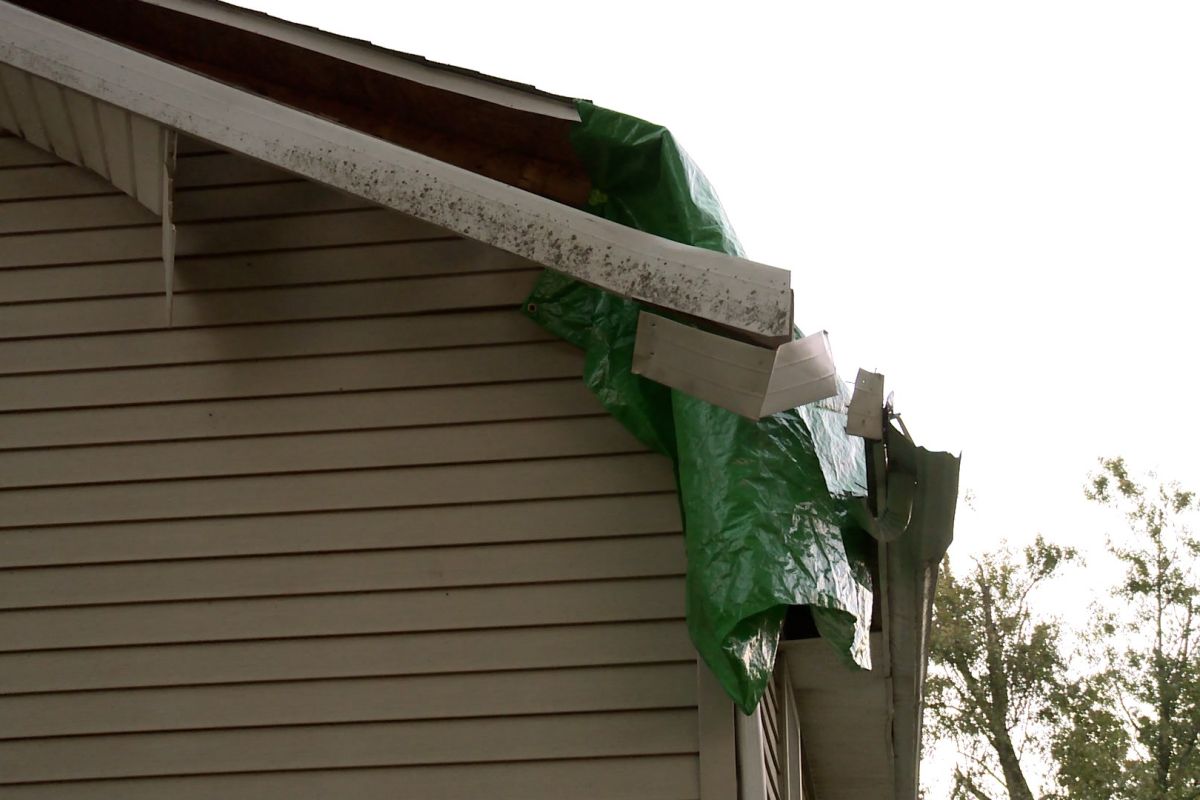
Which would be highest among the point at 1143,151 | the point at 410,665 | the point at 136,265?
the point at 1143,151

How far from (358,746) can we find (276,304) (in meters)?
1.58

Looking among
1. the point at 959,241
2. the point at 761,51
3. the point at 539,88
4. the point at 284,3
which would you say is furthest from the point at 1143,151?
the point at 539,88

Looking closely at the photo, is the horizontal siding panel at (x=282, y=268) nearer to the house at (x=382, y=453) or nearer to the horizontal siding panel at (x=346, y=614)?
the house at (x=382, y=453)

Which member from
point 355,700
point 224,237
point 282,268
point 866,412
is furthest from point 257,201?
point 866,412

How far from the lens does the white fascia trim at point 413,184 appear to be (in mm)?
3014

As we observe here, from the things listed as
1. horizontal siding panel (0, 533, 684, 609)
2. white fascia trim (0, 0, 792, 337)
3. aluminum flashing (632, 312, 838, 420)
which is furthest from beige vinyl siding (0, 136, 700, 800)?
white fascia trim (0, 0, 792, 337)

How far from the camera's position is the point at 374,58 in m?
3.95

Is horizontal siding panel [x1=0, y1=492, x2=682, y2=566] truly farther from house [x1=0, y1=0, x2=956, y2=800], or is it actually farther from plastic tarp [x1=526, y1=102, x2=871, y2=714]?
plastic tarp [x1=526, y1=102, x2=871, y2=714]

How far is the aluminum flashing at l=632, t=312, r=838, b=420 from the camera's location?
312 cm

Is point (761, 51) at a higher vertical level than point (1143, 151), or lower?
lower

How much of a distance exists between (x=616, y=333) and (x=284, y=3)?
9.85 metres

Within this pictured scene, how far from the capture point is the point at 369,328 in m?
3.97

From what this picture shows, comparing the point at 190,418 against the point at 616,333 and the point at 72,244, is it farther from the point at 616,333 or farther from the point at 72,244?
the point at 616,333

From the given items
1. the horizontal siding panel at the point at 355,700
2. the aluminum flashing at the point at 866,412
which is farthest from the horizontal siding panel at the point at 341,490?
the aluminum flashing at the point at 866,412
